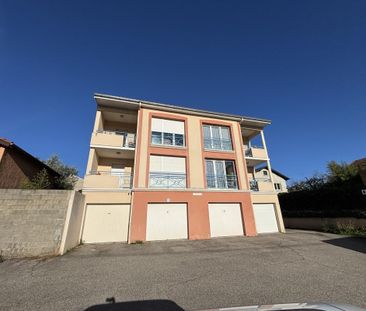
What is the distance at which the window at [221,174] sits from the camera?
1419 cm

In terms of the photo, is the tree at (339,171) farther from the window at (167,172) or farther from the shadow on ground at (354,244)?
the window at (167,172)

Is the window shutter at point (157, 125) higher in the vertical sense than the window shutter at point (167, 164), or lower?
higher

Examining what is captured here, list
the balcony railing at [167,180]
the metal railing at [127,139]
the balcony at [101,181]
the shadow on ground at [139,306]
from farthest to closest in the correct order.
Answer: the metal railing at [127,139], the balcony railing at [167,180], the balcony at [101,181], the shadow on ground at [139,306]

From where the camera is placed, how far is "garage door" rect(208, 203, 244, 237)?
1283 cm

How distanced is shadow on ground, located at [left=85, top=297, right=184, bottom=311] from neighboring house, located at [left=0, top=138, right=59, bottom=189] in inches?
416

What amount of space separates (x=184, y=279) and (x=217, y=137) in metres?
12.1

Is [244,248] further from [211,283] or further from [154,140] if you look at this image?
[154,140]

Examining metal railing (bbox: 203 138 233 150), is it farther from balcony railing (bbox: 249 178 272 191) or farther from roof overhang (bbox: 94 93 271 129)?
balcony railing (bbox: 249 178 272 191)

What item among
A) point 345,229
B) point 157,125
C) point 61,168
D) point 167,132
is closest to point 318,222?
A: point 345,229

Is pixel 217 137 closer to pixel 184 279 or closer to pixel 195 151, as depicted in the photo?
pixel 195 151

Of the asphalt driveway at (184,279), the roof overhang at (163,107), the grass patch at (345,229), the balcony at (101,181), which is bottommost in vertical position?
the asphalt driveway at (184,279)

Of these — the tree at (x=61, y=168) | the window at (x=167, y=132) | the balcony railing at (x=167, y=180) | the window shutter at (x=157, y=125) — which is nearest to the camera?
the balcony railing at (x=167, y=180)

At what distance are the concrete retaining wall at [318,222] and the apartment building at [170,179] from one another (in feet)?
Result: 12.9

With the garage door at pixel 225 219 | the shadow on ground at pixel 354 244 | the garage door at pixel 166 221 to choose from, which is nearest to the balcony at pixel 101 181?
the garage door at pixel 166 221
